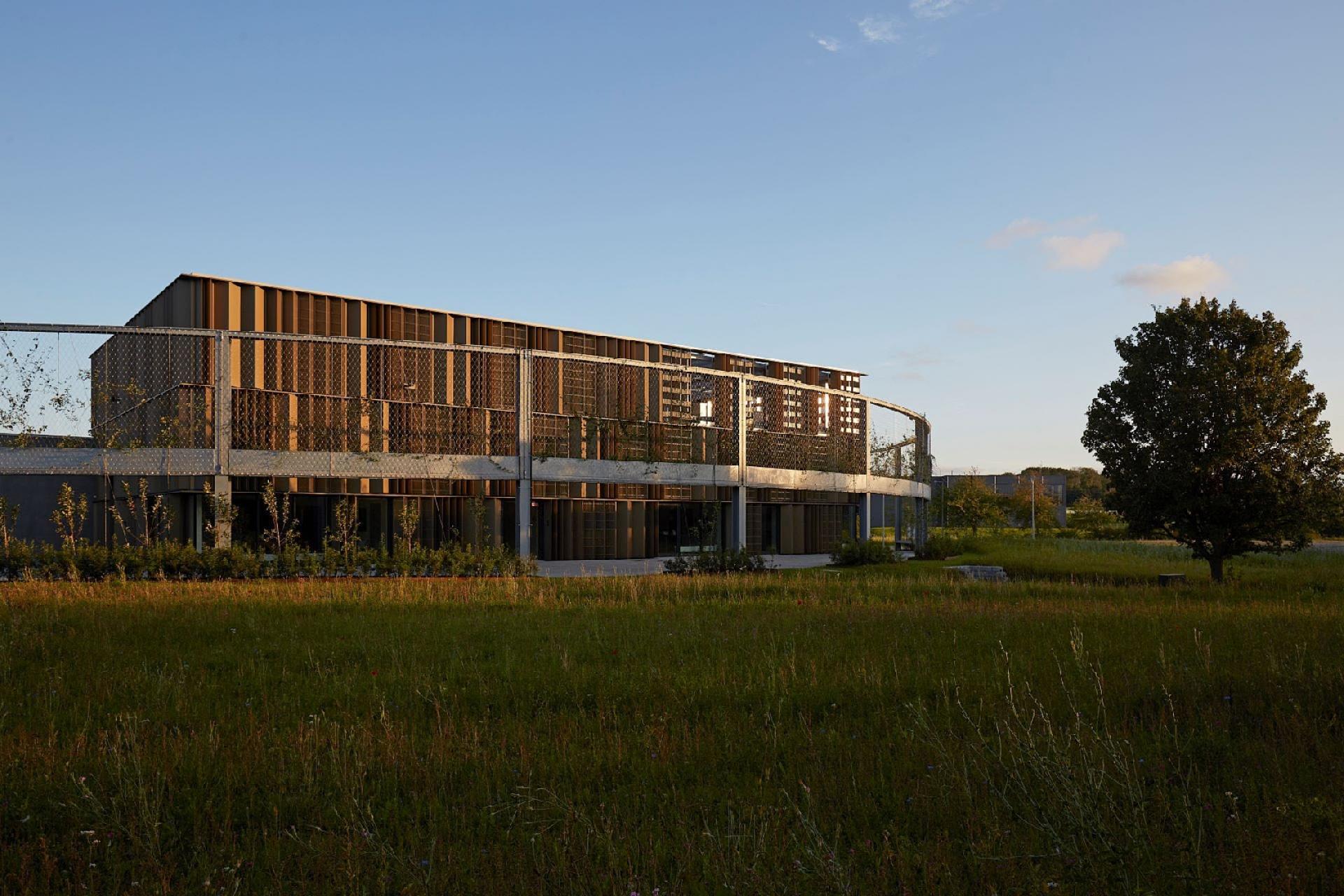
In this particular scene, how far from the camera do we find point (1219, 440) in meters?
19.9

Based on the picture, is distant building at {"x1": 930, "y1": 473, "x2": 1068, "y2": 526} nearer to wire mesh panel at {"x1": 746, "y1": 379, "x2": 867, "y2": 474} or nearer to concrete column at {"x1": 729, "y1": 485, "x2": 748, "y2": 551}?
wire mesh panel at {"x1": 746, "y1": 379, "x2": 867, "y2": 474}

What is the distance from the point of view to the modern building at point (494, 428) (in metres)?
27.0

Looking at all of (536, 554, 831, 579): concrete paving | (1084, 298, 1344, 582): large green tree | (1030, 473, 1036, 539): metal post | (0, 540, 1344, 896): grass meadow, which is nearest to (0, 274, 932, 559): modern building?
(536, 554, 831, 579): concrete paving

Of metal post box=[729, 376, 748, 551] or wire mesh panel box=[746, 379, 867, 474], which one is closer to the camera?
metal post box=[729, 376, 748, 551]

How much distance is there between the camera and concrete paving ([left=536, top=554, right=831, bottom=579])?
24.4 meters

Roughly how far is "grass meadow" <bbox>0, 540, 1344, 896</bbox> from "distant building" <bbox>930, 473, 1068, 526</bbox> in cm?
3922

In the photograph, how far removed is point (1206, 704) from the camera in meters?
7.53

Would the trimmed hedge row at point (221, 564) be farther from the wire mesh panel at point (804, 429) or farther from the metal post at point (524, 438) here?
the wire mesh panel at point (804, 429)

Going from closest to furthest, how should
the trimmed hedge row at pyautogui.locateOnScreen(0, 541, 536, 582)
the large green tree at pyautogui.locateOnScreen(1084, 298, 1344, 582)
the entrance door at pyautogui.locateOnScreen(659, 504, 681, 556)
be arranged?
the trimmed hedge row at pyautogui.locateOnScreen(0, 541, 536, 582), the large green tree at pyautogui.locateOnScreen(1084, 298, 1344, 582), the entrance door at pyautogui.locateOnScreen(659, 504, 681, 556)

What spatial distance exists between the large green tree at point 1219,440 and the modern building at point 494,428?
10.7 m

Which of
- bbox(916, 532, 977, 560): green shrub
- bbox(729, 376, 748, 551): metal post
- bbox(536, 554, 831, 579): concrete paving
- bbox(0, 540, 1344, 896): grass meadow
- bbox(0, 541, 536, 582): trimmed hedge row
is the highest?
bbox(729, 376, 748, 551): metal post

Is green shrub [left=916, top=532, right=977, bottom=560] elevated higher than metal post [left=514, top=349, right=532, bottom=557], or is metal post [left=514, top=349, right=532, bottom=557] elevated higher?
metal post [left=514, top=349, right=532, bottom=557]

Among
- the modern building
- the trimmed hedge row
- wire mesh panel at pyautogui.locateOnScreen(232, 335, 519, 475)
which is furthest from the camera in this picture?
wire mesh panel at pyautogui.locateOnScreen(232, 335, 519, 475)

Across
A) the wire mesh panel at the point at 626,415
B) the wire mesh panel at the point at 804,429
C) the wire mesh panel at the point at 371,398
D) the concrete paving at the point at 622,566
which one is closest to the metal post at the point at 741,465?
the wire mesh panel at the point at 626,415
